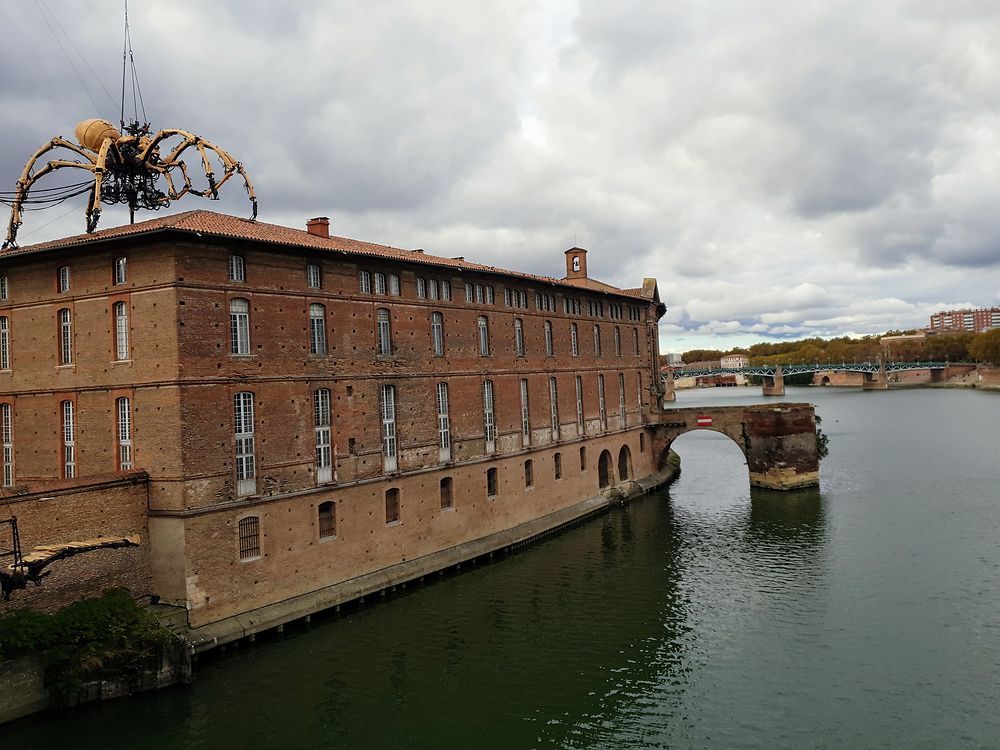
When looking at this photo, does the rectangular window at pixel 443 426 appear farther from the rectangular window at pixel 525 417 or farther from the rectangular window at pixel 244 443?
the rectangular window at pixel 244 443

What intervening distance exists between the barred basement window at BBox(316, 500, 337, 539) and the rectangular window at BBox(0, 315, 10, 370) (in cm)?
1174

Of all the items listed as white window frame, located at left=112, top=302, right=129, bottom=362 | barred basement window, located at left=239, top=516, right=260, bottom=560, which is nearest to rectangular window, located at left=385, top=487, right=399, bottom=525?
barred basement window, located at left=239, top=516, right=260, bottom=560

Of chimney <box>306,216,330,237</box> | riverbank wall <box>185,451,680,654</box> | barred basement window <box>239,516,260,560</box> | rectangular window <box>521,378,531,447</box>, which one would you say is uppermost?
chimney <box>306,216,330,237</box>

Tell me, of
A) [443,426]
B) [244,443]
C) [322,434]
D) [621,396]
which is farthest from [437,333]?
[621,396]

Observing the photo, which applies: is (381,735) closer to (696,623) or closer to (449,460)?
(696,623)

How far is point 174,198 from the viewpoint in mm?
30750

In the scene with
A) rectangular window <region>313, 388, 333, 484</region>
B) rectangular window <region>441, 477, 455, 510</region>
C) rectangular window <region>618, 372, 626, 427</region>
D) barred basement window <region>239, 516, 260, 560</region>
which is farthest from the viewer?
rectangular window <region>618, 372, 626, 427</region>

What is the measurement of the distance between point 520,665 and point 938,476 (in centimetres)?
3884

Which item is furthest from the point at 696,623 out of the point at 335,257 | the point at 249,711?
the point at 335,257

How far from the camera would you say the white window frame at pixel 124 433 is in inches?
883

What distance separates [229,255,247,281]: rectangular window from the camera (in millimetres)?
23078

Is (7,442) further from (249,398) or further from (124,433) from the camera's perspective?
(249,398)

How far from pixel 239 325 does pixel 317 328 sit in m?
3.02

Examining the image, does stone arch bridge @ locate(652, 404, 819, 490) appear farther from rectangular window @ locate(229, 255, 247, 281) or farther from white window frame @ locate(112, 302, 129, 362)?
white window frame @ locate(112, 302, 129, 362)
